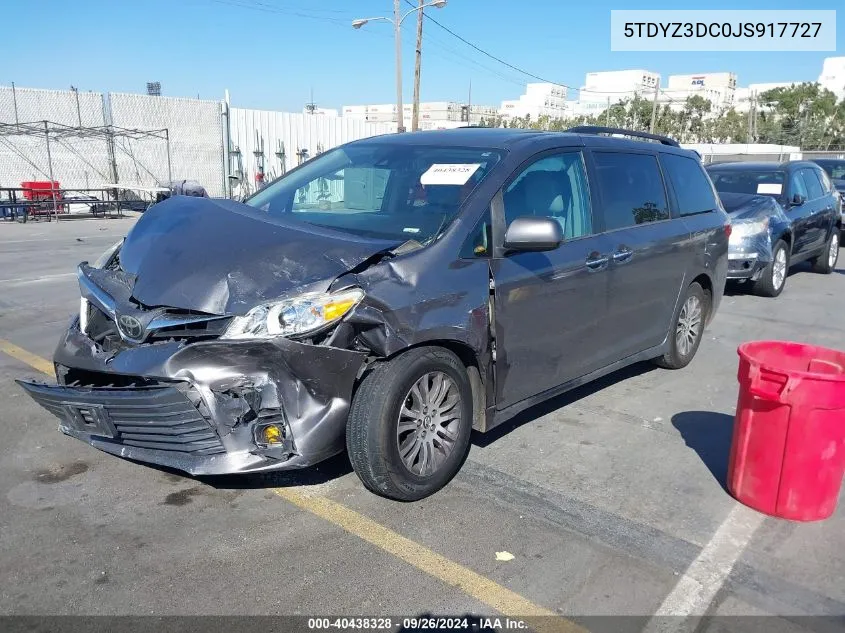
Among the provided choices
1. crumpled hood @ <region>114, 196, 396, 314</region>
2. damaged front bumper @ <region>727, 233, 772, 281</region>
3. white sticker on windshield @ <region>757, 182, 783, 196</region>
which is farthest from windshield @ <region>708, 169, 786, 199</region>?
crumpled hood @ <region>114, 196, 396, 314</region>

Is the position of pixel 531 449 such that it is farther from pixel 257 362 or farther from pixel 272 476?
pixel 257 362

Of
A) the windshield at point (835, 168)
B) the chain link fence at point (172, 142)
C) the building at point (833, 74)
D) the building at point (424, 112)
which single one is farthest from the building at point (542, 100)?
the windshield at point (835, 168)

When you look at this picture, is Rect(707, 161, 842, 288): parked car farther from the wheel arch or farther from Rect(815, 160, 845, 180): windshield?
the wheel arch

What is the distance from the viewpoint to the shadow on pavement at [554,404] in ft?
15.2

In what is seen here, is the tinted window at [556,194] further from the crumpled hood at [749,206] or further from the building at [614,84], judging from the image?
the building at [614,84]

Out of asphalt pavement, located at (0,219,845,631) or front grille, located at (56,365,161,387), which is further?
front grille, located at (56,365,161,387)

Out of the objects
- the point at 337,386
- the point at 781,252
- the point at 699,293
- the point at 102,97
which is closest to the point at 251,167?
the point at 102,97

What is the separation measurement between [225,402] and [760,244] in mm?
8232

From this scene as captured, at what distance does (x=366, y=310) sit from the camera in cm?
330

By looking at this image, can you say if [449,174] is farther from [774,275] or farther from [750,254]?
[774,275]

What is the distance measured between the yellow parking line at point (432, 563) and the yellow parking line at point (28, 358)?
2939 mm

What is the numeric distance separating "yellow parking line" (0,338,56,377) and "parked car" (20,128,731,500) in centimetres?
209

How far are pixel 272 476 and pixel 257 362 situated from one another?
3.43 feet

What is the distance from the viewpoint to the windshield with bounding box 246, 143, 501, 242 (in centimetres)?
396
